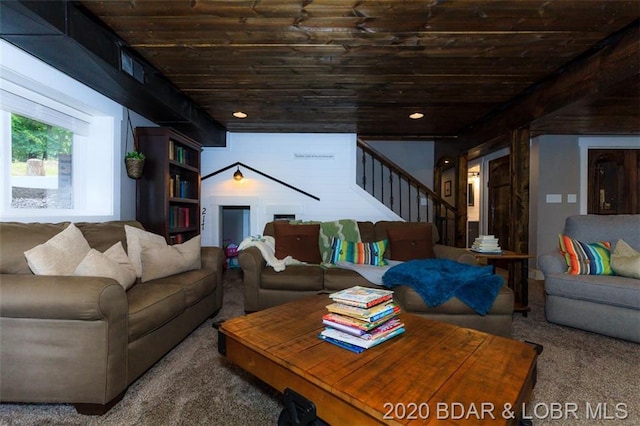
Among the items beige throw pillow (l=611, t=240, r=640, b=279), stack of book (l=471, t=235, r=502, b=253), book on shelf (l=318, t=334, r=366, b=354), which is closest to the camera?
book on shelf (l=318, t=334, r=366, b=354)

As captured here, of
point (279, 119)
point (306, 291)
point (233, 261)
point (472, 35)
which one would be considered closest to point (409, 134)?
point (279, 119)

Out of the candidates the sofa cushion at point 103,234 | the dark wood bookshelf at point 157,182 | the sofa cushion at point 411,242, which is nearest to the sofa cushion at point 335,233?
the sofa cushion at point 411,242

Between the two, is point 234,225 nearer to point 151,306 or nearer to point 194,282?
point 194,282

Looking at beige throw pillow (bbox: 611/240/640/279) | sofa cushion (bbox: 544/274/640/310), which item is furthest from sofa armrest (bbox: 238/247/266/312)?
beige throw pillow (bbox: 611/240/640/279)

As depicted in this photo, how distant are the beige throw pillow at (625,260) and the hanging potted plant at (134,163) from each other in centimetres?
438

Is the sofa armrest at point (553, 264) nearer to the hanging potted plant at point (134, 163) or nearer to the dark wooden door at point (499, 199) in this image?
the dark wooden door at point (499, 199)

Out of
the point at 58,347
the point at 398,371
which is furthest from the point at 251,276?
the point at 398,371

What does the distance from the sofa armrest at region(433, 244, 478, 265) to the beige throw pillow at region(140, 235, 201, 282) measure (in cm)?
231

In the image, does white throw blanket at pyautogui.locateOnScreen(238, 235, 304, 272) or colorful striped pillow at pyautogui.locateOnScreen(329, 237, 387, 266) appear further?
colorful striped pillow at pyautogui.locateOnScreen(329, 237, 387, 266)

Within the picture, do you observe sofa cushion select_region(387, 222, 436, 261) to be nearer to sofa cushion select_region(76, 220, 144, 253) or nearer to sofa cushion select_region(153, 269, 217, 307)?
sofa cushion select_region(153, 269, 217, 307)

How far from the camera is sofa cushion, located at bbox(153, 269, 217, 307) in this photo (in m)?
2.23

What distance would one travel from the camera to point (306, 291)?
2750 millimetres

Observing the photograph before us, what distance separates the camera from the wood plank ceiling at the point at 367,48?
71.0 inches

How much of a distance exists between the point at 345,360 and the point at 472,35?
215 cm
